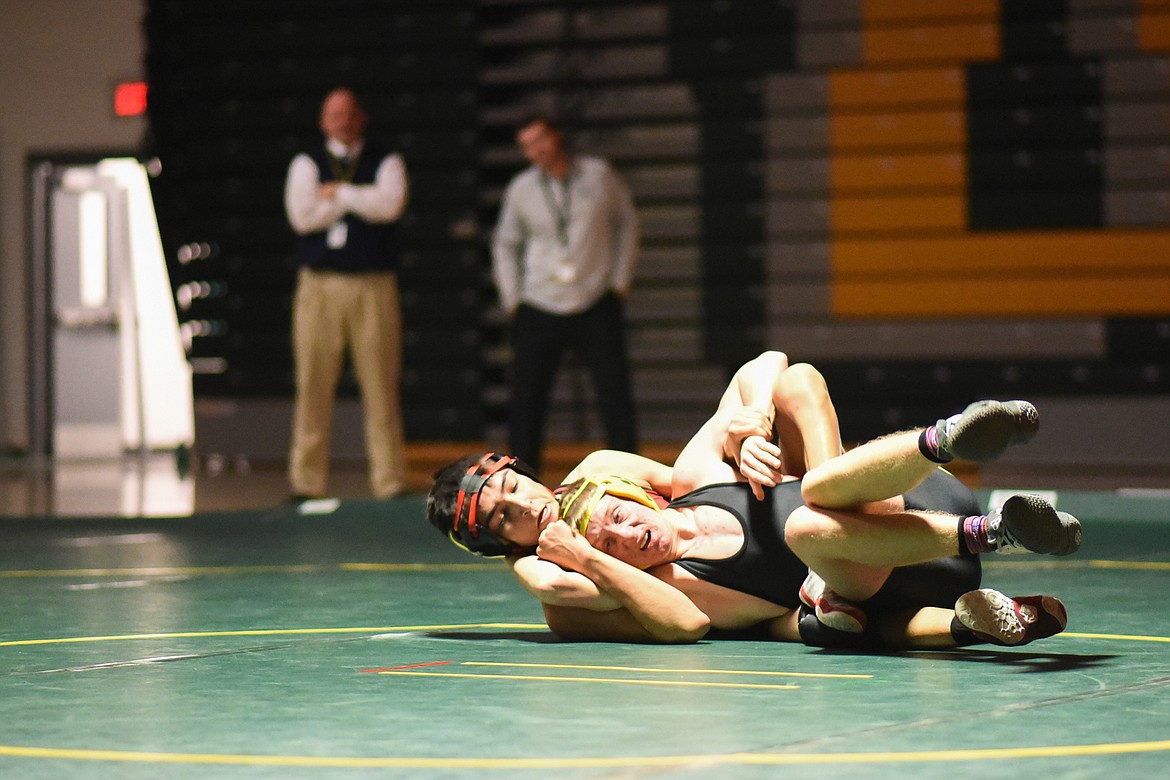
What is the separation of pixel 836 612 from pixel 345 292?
5266mm

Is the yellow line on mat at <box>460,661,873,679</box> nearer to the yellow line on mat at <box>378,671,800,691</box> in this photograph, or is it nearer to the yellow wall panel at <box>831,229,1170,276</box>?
the yellow line on mat at <box>378,671,800,691</box>

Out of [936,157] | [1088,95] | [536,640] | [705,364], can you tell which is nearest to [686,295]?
[705,364]

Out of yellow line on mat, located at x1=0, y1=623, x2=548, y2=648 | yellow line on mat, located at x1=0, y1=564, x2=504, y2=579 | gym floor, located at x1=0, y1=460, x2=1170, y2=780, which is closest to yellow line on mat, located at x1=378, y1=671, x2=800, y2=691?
gym floor, located at x1=0, y1=460, x2=1170, y2=780

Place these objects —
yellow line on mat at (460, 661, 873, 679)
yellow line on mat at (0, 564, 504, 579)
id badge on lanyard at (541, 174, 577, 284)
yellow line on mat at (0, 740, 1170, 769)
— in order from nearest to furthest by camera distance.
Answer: yellow line on mat at (0, 740, 1170, 769) < yellow line on mat at (460, 661, 873, 679) < yellow line on mat at (0, 564, 504, 579) < id badge on lanyard at (541, 174, 577, 284)

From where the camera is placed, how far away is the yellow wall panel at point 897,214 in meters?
10.9

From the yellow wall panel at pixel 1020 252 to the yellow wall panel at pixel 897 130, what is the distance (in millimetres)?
563

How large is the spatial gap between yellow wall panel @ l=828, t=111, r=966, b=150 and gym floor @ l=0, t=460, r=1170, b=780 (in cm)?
531

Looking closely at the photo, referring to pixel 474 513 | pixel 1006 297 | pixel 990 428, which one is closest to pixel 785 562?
pixel 474 513

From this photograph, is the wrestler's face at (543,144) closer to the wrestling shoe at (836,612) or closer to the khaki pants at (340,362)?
the khaki pants at (340,362)

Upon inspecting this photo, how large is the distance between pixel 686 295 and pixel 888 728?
8514 millimetres

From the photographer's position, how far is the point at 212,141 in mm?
12555

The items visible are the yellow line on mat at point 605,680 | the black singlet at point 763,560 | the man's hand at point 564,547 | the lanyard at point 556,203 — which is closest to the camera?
the yellow line on mat at point 605,680

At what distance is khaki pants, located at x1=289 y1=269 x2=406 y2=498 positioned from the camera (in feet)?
29.1

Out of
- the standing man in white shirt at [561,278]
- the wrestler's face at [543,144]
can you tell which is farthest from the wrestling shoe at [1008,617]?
the wrestler's face at [543,144]
